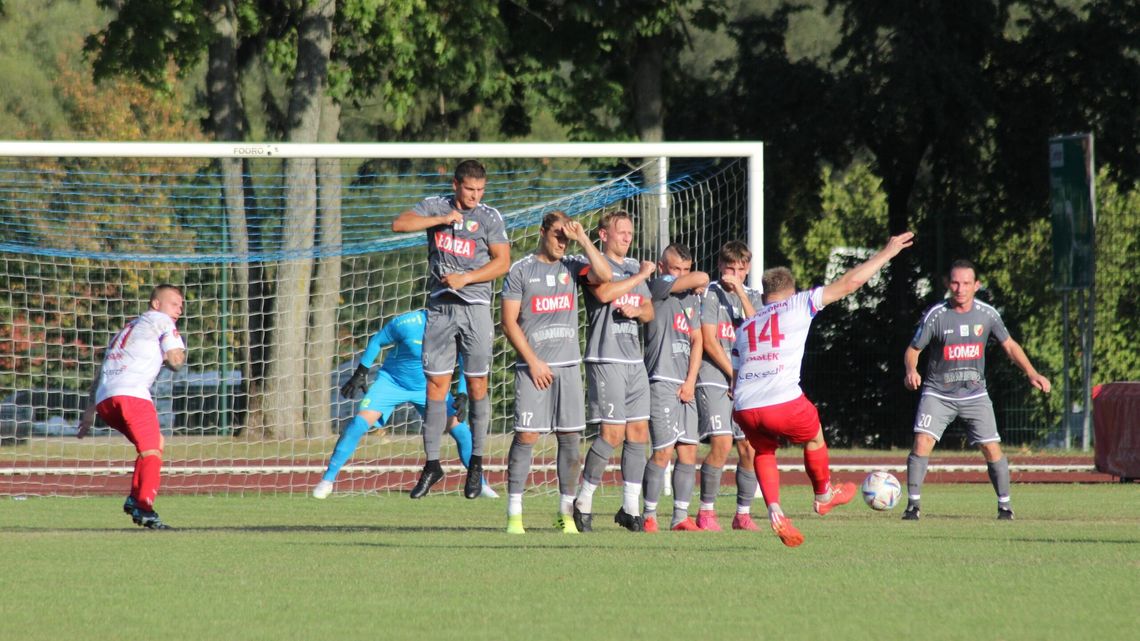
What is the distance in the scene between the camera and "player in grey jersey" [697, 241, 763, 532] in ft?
37.5

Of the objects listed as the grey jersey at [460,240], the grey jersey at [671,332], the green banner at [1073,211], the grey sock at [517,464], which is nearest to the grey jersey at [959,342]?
the grey jersey at [671,332]

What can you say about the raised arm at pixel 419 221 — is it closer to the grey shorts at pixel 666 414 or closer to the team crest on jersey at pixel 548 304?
the team crest on jersey at pixel 548 304

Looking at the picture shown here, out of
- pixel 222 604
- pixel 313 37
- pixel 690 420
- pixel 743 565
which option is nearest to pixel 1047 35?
pixel 313 37

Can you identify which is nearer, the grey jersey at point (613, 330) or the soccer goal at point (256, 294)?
the grey jersey at point (613, 330)

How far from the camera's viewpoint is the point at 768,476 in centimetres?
942

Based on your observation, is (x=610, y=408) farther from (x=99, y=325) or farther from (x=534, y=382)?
(x=99, y=325)

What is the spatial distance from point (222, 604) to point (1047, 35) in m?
23.0

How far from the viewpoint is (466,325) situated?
38.7ft

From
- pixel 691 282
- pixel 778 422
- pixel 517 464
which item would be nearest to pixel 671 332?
pixel 691 282

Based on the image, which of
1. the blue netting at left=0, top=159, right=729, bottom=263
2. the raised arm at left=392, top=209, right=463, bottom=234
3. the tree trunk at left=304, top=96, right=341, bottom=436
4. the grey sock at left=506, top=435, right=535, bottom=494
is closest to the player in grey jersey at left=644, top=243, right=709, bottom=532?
the grey sock at left=506, top=435, right=535, bottom=494

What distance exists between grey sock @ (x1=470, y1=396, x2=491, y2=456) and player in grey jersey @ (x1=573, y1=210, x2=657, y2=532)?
1249 mm

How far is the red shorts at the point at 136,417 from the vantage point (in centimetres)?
1123

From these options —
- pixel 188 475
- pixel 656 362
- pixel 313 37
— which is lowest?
pixel 188 475

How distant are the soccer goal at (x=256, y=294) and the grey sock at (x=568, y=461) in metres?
4.10
